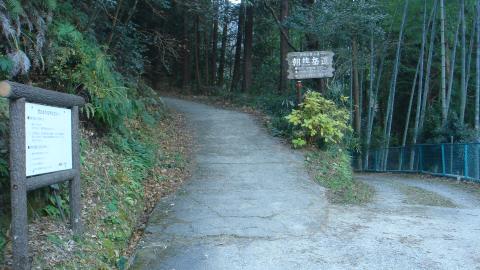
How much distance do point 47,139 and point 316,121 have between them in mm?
7017

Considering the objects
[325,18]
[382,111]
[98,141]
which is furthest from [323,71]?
[382,111]

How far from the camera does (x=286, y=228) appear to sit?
18.9ft

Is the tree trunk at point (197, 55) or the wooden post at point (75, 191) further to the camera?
the tree trunk at point (197, 55)

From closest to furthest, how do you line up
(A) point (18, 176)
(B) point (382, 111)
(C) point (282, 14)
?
(A) point (18, 176) < (C) point (282, 14) < (B) point (382, 111)

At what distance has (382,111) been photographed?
29.3 metres

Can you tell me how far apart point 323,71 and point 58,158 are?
24.3 feet

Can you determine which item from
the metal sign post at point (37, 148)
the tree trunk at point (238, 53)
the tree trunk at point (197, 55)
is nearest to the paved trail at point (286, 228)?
the metal sign post at point (37, 148)

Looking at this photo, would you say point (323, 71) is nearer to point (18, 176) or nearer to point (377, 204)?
point (377, 204)

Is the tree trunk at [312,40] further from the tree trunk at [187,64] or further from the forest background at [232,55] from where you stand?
the tree trunk at [187,64]

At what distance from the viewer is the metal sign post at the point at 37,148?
337 cm

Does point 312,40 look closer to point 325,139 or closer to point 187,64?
point 325,139

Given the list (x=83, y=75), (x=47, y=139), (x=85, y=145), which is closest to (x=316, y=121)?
(x=83, y=75)

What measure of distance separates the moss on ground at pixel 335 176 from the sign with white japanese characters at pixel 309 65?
1.74m

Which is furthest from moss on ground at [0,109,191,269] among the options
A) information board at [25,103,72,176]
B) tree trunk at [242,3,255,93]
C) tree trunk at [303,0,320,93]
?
tree trunk at [242,3,255,93]
